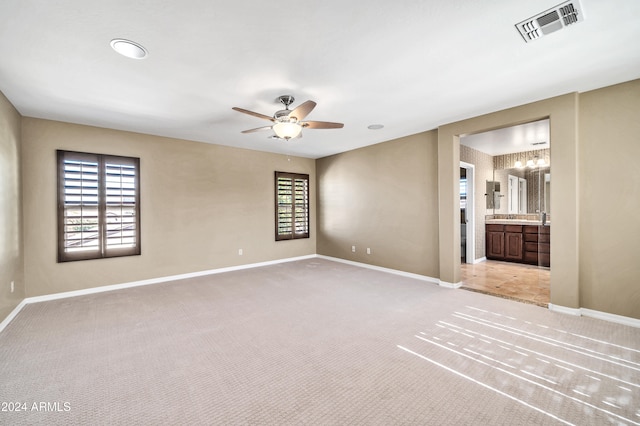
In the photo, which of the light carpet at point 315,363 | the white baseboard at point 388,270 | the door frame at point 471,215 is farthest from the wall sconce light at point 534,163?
the light carpet at point 315,363

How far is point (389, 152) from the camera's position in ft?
17.8

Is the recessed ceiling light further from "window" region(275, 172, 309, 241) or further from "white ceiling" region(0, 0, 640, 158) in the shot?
"window" region(275, 172, 309, 241)

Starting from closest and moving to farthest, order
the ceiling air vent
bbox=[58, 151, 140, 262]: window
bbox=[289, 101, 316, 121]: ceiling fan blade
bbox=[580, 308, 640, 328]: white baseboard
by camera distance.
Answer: the ceiling air vent, bbox=[289, 101, 316, 121]: ceiling fan blade, bbox=[580, 308, 640, 328]: white baseboard, bbox=[58, 151, 140, 262]: window

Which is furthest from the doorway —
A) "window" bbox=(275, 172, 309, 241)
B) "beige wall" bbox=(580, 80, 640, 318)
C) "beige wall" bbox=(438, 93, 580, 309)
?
"window" bbox=(275, 172, 309, 241)

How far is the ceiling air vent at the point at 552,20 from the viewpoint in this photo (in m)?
1.84

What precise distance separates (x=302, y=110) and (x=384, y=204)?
321 cm

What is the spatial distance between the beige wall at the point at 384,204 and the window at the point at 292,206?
1.41ft

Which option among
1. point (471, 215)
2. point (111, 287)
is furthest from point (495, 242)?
point (111, 287)

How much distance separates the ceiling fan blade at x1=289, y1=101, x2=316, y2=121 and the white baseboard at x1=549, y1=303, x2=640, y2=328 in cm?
380

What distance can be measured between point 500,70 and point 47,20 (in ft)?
12.4

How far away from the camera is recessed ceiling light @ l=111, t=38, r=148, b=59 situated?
2.15m

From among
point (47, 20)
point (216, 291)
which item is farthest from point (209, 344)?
point (47, 20)

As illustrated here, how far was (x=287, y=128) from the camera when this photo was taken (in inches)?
122

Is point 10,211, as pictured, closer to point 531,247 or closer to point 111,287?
point 111,287
